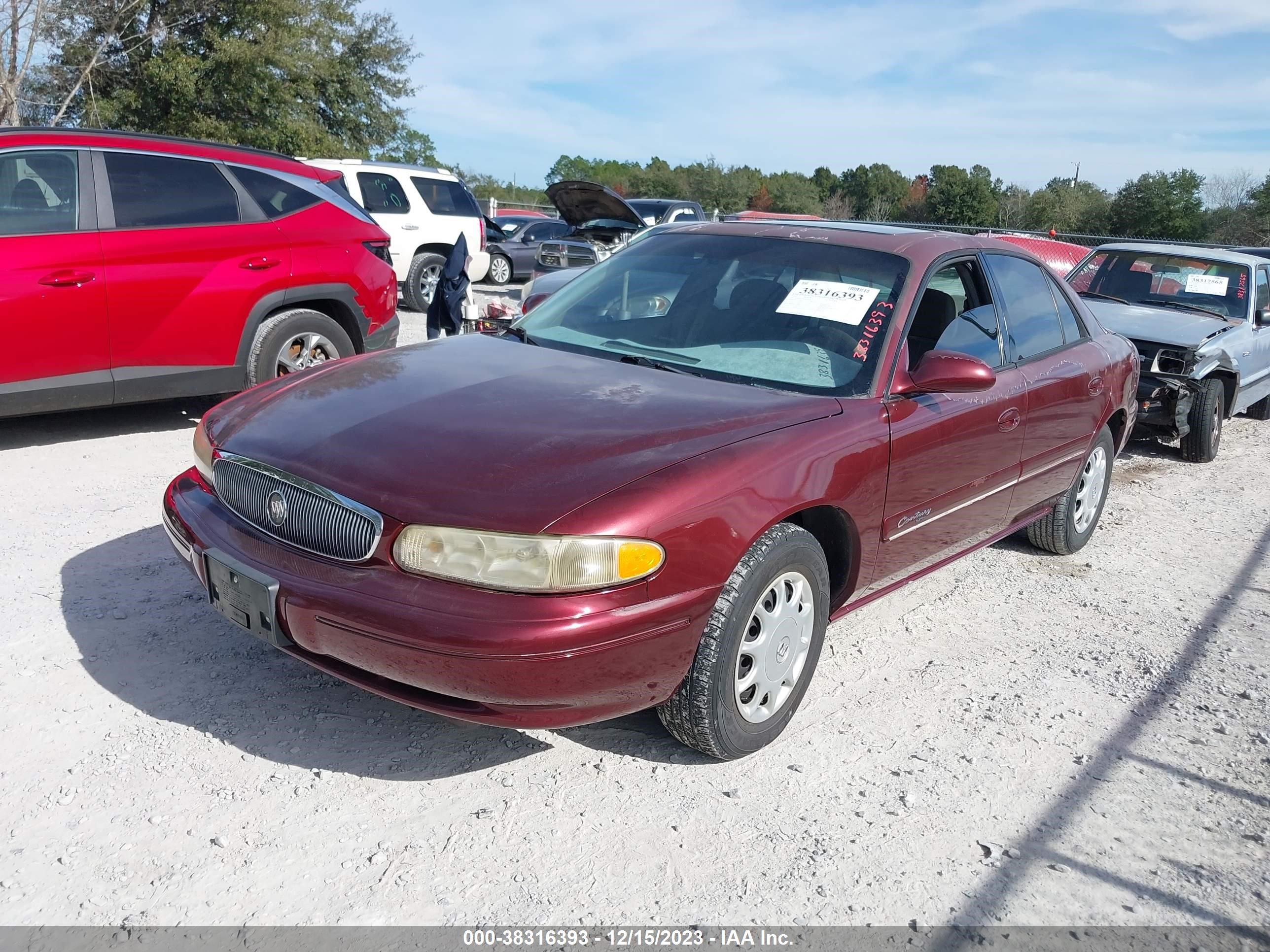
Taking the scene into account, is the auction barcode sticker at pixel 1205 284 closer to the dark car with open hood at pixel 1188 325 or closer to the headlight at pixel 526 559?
the dark car with open hood at pixel 1188 325

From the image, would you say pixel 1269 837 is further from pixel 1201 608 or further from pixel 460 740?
pixel 460 740

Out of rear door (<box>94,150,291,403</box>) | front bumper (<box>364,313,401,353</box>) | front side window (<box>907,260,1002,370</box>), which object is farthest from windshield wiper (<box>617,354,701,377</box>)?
front bumper (<box>364,313,401,353</box>)

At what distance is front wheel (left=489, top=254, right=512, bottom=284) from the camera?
1708cm

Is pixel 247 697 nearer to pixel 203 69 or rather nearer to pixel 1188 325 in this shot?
pixel 1188 325

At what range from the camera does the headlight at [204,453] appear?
333cm

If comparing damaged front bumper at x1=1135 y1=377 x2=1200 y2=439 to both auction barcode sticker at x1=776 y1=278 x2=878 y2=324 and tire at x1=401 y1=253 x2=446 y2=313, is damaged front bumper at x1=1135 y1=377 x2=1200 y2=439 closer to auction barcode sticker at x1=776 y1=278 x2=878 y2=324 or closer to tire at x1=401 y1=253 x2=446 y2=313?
auction barcode sticker at x1=776 y1=278 x2=878 y2=324

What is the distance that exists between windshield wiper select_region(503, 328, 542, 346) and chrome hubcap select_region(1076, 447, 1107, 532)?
294cm

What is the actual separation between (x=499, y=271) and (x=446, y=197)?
3415 mm

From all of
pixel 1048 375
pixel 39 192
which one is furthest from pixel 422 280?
pixel 1048 375

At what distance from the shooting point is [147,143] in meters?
6.00

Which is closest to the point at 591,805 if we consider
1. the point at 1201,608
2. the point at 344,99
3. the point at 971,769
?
the point at 971,769

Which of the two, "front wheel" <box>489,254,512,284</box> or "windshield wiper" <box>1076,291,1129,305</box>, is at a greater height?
"front wheel" <box>489,254,512,284</box>

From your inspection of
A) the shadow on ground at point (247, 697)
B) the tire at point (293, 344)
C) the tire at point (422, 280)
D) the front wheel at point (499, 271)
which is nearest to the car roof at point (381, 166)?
the tire at point (422, 280)

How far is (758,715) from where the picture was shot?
10.6ft
